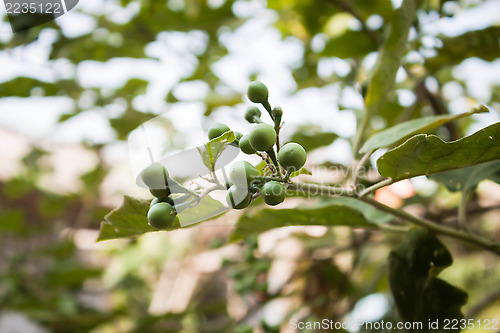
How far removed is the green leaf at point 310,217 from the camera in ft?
2.92

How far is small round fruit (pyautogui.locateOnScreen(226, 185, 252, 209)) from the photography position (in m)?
0.57

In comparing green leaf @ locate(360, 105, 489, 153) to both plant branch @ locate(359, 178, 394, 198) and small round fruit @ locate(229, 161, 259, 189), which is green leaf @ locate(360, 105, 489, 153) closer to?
plant branch @ locate(359, 178, 394, 198)

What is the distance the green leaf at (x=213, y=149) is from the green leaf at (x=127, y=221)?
145 mm

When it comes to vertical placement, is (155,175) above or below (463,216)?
above

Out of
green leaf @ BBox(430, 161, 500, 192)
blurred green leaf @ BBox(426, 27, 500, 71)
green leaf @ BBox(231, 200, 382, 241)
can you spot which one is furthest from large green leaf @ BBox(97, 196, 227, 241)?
blurred green leaf @ BBox(426, 27, 500, 71)

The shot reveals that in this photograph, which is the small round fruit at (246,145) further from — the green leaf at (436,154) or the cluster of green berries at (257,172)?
the green leaf at (436,154)

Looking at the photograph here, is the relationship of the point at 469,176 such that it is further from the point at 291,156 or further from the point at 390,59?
the point at 291,156

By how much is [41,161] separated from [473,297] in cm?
331

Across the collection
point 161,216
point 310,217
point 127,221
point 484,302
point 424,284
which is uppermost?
point 161,216

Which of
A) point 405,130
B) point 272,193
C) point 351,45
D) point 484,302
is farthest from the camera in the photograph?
point 351,45

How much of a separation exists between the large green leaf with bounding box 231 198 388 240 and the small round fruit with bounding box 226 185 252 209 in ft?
1.01

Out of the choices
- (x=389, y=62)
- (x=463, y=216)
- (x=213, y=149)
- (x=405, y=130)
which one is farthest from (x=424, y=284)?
(x=213, y=149)

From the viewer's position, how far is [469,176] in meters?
1.00

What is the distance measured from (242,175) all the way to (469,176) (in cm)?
67
